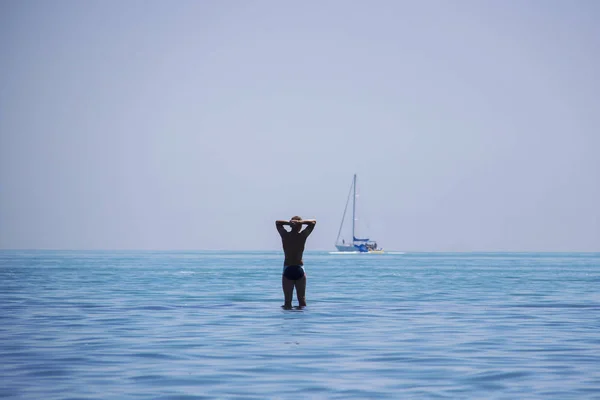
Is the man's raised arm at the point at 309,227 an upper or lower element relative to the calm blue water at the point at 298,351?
upper

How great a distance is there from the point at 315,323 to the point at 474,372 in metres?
A: 7.96

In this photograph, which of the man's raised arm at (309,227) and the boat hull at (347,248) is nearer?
the man's raised arm at (309,227)

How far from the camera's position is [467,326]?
20422 mm

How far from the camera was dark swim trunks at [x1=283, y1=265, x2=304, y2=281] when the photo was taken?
22844 mm

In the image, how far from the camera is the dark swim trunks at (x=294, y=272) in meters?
22.8

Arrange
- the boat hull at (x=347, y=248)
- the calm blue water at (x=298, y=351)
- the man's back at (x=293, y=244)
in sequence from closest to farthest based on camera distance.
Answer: the calm blue water at (x=298, y=351), the man's back at (x=293, y=244), the boat hull at (x=347, y=248)

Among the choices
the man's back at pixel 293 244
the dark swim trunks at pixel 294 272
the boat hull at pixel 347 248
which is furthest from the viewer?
the boat hull at pixel 347 248

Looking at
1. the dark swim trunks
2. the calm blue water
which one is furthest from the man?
the calm blue water

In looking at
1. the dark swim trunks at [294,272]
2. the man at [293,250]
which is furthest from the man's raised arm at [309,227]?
the dark swim trunks at [294,272]

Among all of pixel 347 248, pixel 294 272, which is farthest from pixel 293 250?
pixel 347 248

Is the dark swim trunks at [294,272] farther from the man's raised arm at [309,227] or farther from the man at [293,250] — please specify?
the man's raised arm at [309,227]

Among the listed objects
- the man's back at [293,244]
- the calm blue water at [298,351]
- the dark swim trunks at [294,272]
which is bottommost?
the calm blue water at [298,351]

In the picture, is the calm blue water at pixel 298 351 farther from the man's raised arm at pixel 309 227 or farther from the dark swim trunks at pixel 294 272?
the man's raised arm at pixel 309 227

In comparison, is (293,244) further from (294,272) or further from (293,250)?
(294,272)
